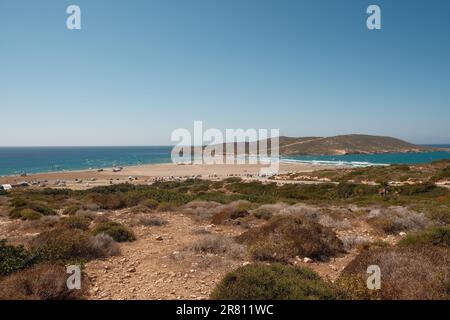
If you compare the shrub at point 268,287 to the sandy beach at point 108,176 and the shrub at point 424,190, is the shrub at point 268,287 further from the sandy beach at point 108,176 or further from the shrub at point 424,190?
the sandy beach at point 108,176

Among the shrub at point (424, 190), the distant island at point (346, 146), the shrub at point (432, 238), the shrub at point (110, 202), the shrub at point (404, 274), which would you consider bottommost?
the shrub at point (424, 190)

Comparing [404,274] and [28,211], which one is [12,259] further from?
[28,211]

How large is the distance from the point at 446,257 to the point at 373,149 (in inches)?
6779

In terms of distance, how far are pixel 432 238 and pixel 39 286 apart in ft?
30.0

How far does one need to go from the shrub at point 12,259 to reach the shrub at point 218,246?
3.89m

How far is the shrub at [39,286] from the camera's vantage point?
4.75 metres

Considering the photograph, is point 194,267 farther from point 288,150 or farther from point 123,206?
point 288,150

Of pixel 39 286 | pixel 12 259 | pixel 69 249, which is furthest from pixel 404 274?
pixel 12 259

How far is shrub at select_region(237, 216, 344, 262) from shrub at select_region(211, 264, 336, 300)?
2192mm

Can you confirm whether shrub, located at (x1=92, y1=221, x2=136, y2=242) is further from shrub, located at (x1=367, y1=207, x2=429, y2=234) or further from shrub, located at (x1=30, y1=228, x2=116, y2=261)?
shrub, located at (x1=367, y1=207, x2=429, y2=234)

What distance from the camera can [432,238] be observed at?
7.55m

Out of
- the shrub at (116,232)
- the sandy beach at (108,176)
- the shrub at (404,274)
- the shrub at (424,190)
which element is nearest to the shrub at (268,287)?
the shrub at (404,274)
